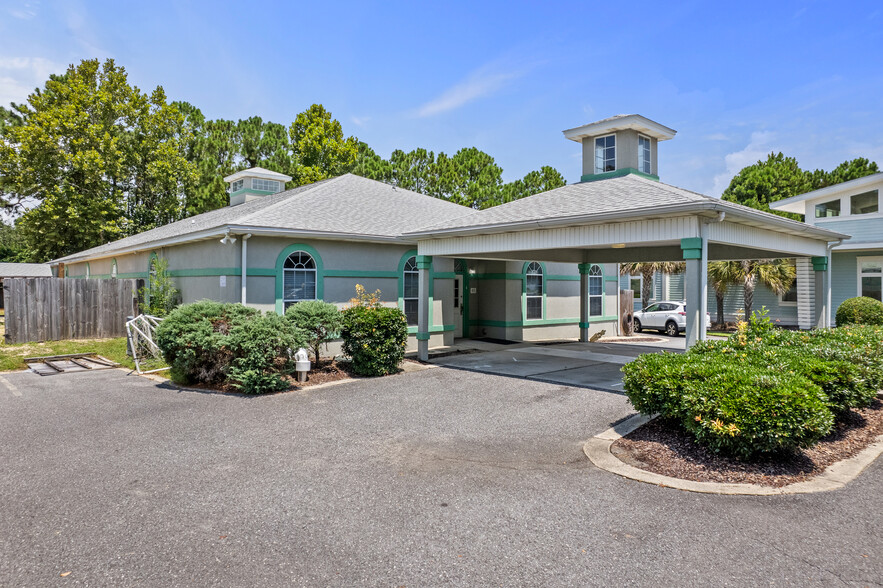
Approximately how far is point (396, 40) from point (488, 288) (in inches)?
310

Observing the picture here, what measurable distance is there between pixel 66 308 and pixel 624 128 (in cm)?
1732

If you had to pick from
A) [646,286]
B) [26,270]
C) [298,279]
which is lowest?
[646,286]

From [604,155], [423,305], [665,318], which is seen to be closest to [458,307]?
[423,305]

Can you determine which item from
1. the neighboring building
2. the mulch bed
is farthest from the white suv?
the mulch bed

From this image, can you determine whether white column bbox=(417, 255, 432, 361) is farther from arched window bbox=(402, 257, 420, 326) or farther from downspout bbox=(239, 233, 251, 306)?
downspout bbox=(239, 233, 251, 306)

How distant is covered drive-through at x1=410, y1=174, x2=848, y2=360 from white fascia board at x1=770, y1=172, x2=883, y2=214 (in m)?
7.41

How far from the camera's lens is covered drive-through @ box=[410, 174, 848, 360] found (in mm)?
8312

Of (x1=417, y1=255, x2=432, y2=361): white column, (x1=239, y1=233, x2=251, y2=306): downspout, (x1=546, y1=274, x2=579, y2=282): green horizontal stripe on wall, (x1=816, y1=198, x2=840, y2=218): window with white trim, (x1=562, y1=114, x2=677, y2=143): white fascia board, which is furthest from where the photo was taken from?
(x1=816, y1=198, x2=840, y2=218): window with white trim

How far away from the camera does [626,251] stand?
1562cm

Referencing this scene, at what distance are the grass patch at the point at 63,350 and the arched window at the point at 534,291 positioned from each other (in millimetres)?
11360

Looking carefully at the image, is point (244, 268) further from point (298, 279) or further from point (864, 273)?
point (864, 273)

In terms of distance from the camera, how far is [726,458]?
17.8 feet

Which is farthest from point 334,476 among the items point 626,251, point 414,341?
point 626,251

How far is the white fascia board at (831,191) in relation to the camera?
1809cm
